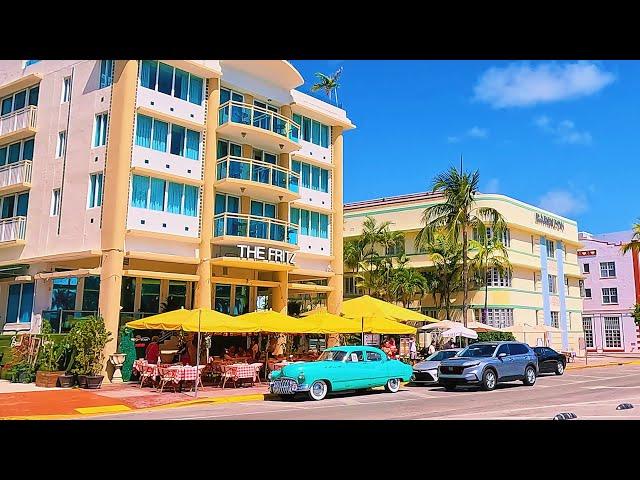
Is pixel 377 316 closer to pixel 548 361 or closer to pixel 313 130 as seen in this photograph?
pixel 548 361

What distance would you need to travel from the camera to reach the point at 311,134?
35562 millimetres

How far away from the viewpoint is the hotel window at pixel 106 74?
26.8 m

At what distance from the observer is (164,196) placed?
27141mm

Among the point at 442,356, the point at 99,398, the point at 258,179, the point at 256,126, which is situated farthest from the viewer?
the point at 258,179

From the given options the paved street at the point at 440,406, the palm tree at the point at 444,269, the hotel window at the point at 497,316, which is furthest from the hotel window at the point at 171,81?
the hotel window at the point at 497,316

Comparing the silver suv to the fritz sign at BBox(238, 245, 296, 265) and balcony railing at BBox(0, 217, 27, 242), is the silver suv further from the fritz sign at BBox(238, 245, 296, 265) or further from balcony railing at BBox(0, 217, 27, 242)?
balcony railing at BBox(0, 217, 27, 242)

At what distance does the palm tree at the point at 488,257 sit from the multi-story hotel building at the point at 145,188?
11413 mm

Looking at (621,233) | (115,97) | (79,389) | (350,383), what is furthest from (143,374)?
(621,233)

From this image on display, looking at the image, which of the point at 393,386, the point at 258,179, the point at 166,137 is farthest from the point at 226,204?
the point at 393,386

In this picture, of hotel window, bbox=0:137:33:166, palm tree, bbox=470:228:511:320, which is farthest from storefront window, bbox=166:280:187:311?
palm tree, bbox=470:228:511:320

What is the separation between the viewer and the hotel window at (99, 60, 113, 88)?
2675cm

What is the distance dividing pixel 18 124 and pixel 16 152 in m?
1.62
